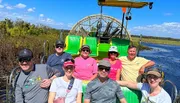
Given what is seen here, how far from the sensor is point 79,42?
7988 mm

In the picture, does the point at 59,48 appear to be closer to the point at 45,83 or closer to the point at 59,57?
the point at 59,57

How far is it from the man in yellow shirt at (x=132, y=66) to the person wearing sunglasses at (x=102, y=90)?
97cm

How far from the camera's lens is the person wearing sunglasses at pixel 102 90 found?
335 cm

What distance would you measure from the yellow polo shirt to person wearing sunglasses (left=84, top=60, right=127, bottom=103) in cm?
96

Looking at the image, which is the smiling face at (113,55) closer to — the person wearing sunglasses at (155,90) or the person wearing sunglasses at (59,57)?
the person wearing sunglasses at (59,57)

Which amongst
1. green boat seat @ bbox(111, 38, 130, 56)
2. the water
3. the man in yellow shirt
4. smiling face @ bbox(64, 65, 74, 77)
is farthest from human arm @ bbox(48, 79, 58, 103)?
the water

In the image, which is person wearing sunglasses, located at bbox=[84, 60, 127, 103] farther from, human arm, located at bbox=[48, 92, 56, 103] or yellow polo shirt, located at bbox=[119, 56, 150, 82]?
yellow polo shirt, located at bbox=[119, 56, 150, 82]

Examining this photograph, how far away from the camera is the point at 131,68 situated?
14.4 feet

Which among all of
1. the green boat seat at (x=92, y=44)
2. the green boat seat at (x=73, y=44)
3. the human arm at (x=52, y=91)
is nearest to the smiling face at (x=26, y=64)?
the human arm at (x=52, y=91)

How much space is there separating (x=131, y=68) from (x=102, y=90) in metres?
1.20

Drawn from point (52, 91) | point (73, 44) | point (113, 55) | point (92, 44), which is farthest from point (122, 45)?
point (52, 91)

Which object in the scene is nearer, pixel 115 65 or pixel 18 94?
pixel 18 94

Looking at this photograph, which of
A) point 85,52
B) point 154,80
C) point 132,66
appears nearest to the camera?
point 154,80

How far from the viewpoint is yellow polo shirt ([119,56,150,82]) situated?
434 cm
